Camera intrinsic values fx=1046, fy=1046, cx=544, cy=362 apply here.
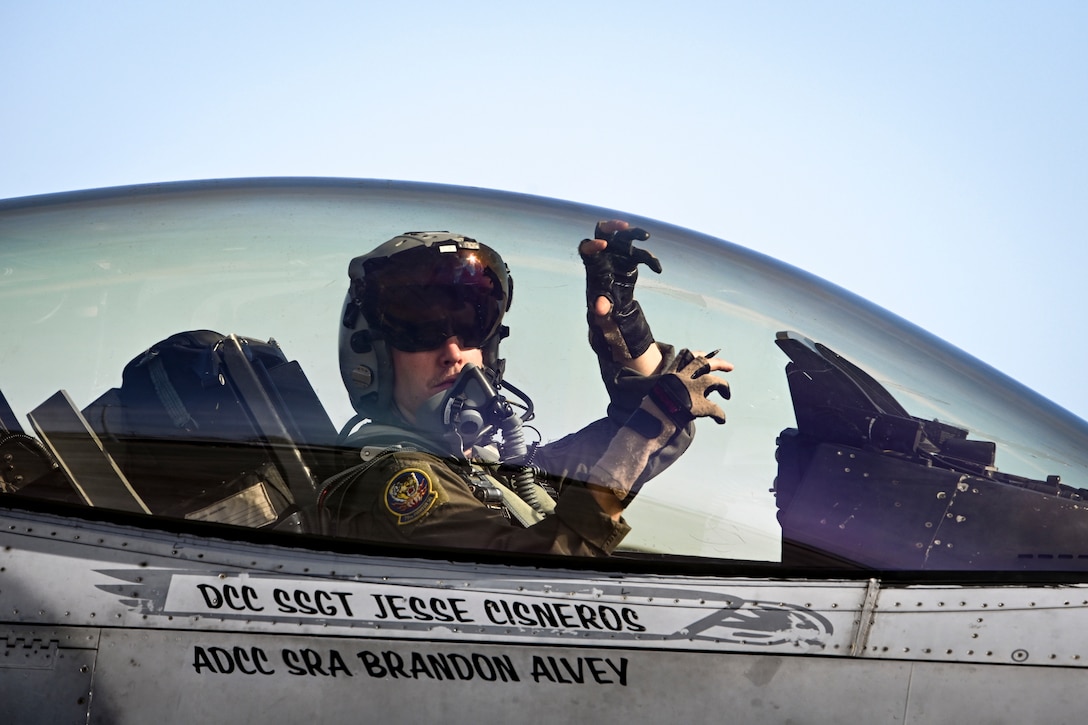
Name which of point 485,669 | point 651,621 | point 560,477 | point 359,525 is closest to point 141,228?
point 359,525

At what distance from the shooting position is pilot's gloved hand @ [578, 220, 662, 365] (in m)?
3.60

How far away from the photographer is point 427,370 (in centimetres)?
356

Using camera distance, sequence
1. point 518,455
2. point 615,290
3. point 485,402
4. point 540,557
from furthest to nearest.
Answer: point 615,290 < point 485,402 < point 518,455 < point 540,557

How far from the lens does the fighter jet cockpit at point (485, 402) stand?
318 cm

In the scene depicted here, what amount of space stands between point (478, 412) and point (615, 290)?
672 millimetres

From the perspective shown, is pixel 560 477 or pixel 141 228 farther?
pixel 141 228

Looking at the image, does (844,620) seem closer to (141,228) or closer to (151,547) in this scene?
(151,547)

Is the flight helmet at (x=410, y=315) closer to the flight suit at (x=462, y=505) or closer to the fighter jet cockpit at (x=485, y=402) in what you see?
the fighter jet cockpit at (x=485, y=402)

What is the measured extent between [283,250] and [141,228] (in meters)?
0.55

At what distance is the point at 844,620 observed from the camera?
9.78 feet

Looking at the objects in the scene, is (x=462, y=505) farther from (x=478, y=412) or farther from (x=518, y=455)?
(x=478, y=412)

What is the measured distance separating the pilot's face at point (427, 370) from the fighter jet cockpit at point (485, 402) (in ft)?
0.07

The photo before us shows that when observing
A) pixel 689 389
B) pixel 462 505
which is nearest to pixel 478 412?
pixel 462 505

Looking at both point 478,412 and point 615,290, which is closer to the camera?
point 478,412
